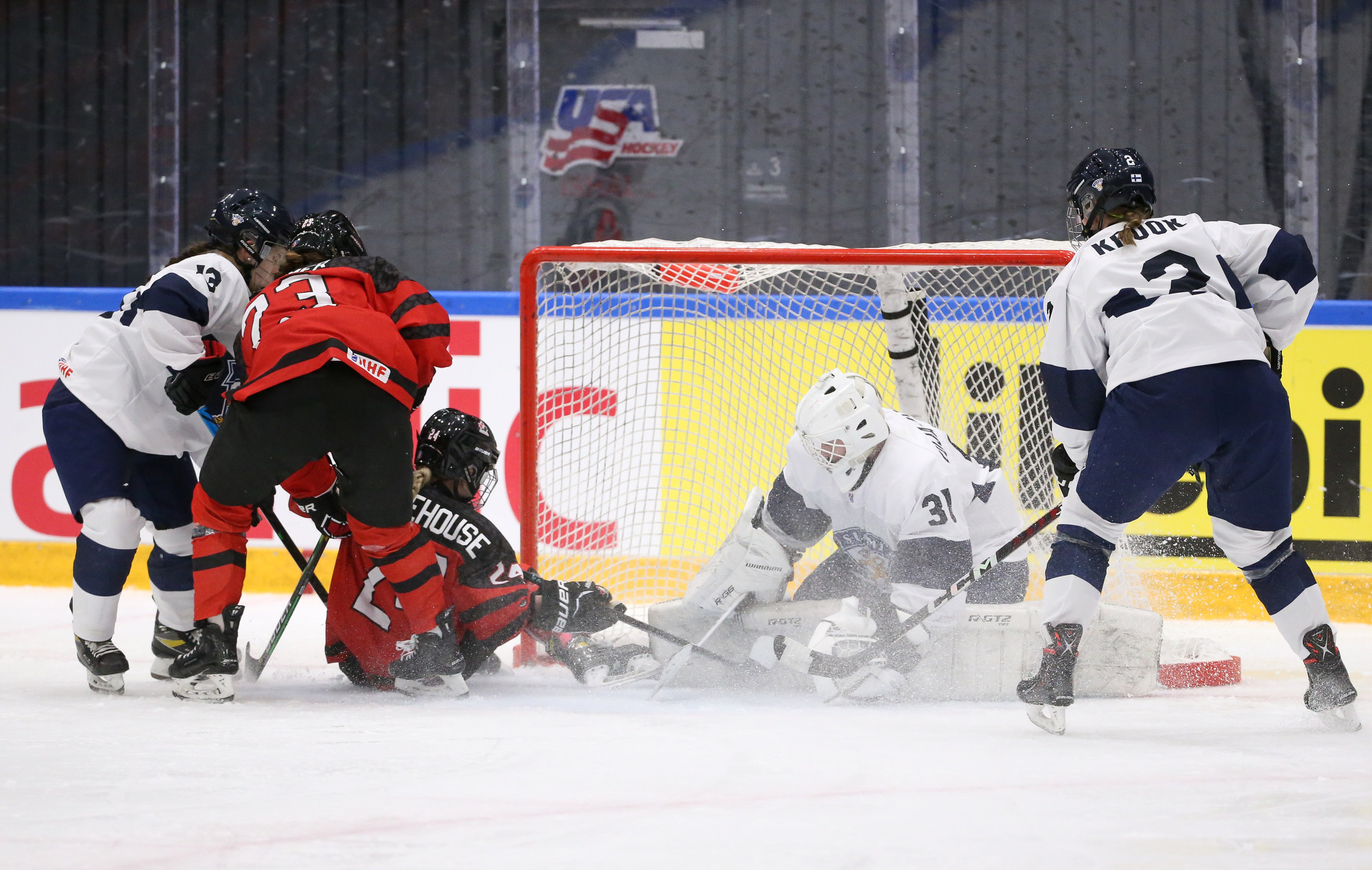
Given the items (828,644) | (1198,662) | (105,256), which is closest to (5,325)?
(105,256)

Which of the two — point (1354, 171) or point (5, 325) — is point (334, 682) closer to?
point (5, 325)

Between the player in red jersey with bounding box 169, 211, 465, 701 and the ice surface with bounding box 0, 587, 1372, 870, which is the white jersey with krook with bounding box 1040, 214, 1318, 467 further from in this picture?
the player in red jersey with bounding box 169, 211, 465, 701

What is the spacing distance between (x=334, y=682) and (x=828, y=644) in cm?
114

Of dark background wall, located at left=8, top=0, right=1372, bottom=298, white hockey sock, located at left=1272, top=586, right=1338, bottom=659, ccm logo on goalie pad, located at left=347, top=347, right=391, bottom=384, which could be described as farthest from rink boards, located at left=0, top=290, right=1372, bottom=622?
dark background wall, located at left=8, top=0, right=1372, bottom=298

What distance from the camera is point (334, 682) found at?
2904 mm

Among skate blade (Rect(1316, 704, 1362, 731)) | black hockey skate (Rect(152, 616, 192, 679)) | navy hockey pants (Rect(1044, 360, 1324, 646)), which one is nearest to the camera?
navy hockey pants (Rect(1044, 360, 1324, 646))

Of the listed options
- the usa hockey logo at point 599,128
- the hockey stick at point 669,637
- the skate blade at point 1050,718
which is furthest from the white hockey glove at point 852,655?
the usa hockey logo at point 599,128

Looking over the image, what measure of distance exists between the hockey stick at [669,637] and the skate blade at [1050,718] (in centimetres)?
70

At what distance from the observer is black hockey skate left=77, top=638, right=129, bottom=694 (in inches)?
107

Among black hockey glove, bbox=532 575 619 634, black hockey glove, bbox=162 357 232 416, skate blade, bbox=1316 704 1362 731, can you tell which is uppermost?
black hockey glove, bbox=162 357 232 416

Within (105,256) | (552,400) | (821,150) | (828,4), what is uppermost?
(828,4)

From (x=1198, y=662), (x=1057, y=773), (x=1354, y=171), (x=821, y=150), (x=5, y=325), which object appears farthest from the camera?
(x=821, y=150)

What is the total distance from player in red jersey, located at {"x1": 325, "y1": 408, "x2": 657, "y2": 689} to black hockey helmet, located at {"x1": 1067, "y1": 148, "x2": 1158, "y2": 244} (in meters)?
1.33

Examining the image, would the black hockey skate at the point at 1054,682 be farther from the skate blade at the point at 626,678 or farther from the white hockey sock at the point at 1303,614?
the skate blade at the point at 626,678
